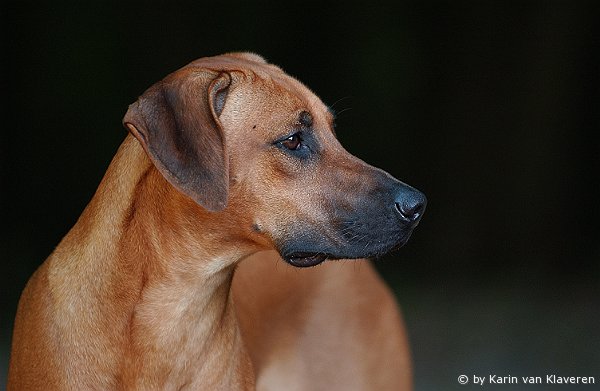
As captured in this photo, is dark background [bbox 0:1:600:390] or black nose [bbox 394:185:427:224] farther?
dark background [bbox 0:1:600:390]

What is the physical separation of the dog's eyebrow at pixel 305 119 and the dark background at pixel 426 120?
4602 mm

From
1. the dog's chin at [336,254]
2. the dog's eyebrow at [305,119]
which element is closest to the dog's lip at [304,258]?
the dog's chin at [336,254]

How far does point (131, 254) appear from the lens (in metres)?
3.65

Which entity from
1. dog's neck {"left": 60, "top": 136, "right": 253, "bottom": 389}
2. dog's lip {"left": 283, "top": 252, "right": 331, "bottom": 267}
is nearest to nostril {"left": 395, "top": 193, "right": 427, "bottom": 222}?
dog's lip {"left": 283, "top": 252, "right": 331, "bottom": 267}

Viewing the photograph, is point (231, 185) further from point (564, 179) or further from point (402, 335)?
point (564, 179)

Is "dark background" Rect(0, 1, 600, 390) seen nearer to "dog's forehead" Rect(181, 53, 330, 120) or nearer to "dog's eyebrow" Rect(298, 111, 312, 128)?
"dog's forehead" Rect(181, 53, 330, 120)

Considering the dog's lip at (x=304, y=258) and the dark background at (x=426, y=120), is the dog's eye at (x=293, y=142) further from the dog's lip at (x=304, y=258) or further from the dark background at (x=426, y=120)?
the dark background at (x=426, y=120)

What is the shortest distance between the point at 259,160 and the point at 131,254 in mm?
513

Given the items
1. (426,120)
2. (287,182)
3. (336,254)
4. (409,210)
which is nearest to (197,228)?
(287,182)

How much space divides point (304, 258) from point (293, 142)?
1.25ft

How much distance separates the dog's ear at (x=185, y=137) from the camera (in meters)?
3.40

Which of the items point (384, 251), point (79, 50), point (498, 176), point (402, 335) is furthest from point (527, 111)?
point (384, 251)

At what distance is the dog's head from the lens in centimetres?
360

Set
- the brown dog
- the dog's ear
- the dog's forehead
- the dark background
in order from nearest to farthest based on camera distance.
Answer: the dog's ear → the brown dog → the dog's forehead → the dark background
